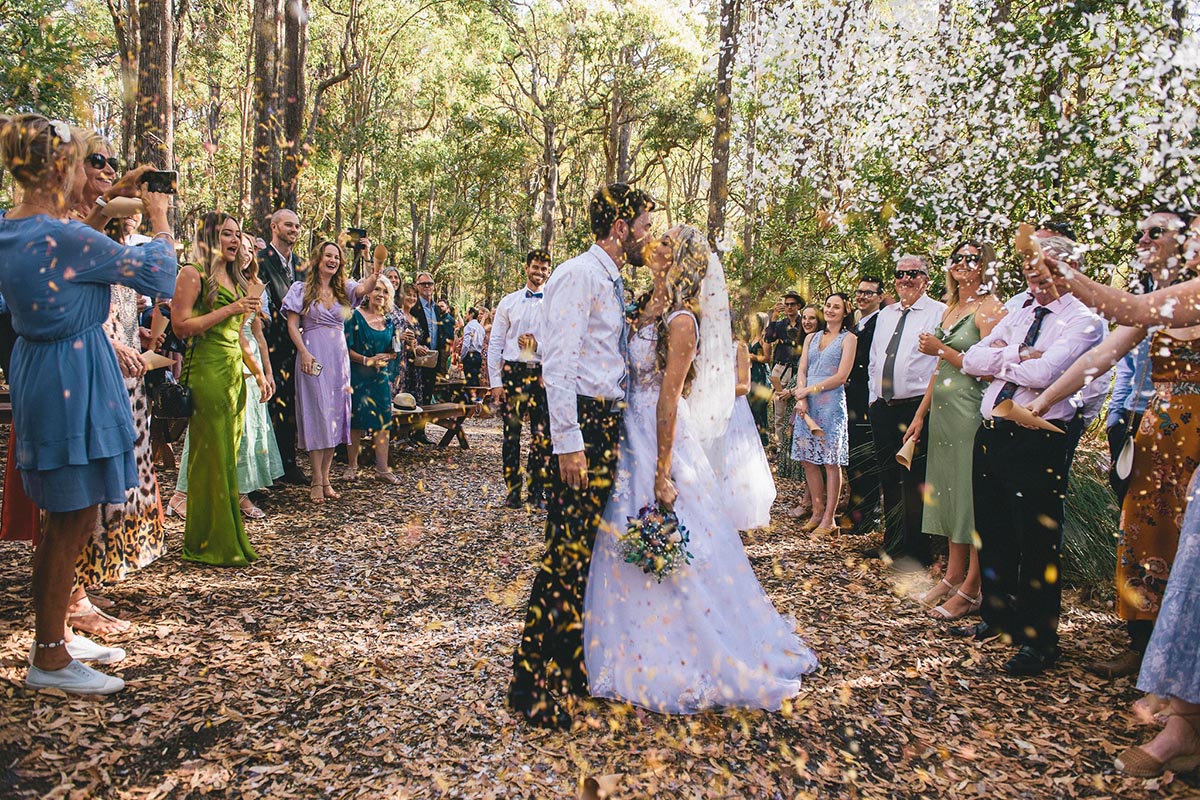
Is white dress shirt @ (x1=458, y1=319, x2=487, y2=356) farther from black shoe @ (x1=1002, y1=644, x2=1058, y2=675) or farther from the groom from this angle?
black shoe @ (x1=1002, y1=644, x2=1058, y2=675)

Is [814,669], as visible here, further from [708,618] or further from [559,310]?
[559,310]

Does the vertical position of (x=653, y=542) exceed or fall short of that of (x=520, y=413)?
it falls short

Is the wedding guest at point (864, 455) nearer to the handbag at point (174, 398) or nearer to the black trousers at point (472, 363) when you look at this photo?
the handbag at point (174, 398)

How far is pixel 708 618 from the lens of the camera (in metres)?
3.14

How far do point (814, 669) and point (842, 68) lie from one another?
11.3 m

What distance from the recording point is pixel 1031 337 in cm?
379

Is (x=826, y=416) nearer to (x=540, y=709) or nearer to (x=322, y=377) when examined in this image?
(x=540, y=709)

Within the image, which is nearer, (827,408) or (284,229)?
(827,408)

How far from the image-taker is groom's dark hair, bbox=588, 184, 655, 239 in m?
2.98

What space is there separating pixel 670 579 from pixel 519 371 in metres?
3.50

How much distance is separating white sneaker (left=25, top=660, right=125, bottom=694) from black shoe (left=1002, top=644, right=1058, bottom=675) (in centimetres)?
422

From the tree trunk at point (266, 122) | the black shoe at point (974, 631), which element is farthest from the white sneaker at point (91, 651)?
the tree trunk at point (266, 122)

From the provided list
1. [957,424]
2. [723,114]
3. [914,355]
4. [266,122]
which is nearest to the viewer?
[957,424]

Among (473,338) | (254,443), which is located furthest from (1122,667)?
(473,338)
